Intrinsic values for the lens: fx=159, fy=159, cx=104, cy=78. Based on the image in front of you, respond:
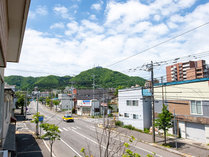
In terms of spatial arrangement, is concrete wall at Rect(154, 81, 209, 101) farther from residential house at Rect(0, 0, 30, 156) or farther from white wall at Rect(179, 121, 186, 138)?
residential house at Rect(0, 0, 30, 156)

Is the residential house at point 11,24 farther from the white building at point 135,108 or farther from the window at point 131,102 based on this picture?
the window at point 131,102

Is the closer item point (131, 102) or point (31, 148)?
point (31, 148)

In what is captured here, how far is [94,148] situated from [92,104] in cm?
3108

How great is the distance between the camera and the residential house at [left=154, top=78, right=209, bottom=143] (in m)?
19.5

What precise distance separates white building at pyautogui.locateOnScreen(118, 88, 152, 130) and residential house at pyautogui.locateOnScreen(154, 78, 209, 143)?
13.6ft

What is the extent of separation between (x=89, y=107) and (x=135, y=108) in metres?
23.7

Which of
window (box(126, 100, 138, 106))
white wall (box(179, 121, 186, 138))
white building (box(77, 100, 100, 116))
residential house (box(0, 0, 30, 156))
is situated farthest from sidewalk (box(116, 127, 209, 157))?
white building (box(77, 100, 100, 116))

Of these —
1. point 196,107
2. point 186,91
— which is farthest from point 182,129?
point 186,91

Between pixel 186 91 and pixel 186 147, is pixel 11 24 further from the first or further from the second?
pixel 186 91

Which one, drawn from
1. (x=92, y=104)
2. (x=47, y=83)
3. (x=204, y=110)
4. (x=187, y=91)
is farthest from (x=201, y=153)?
(x=47, y=83)

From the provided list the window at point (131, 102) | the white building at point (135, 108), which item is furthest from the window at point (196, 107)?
the window at point (131, 102)

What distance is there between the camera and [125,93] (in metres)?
31.5

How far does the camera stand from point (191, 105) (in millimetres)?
21250

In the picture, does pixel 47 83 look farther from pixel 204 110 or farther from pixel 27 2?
pixel 27 2
